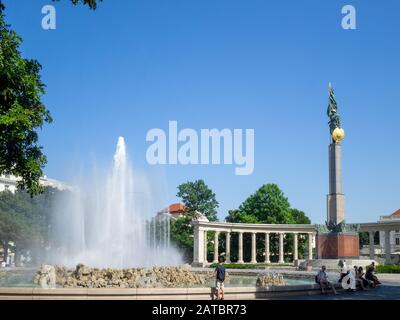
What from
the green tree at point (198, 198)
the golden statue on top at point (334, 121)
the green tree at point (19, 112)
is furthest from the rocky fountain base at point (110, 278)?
the green tree at point (198, 198)

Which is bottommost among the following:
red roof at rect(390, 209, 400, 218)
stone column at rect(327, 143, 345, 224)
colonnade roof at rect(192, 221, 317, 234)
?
colonnade roof at rect(192, 221, 317, 234)

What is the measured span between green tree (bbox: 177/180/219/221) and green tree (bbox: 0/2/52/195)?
231 feet

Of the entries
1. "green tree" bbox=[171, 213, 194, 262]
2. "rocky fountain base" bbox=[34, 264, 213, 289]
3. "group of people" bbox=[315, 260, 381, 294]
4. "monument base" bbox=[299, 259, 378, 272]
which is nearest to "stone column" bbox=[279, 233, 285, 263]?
"green tree" bbox=[171, 213, 194, 262]

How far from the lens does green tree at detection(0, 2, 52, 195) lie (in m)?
26.6

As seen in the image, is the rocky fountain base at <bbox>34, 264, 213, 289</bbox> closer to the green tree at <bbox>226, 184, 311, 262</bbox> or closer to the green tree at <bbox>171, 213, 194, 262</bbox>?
the green tree at <bbox>171, 213, 194, 262</bbox>

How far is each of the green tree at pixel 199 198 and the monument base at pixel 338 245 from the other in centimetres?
4806

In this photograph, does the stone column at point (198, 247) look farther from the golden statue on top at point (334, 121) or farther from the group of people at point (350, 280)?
the group of people at point (350, 280)

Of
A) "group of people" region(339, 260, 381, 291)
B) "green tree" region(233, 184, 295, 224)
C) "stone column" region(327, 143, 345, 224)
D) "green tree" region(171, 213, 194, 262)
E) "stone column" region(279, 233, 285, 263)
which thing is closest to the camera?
"group of people" region(339, 260, 381, 291)

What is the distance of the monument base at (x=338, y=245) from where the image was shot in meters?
53.1

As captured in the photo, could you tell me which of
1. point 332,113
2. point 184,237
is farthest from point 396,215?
point 332,113

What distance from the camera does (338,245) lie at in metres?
53.0

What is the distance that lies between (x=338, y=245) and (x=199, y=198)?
51.1m
